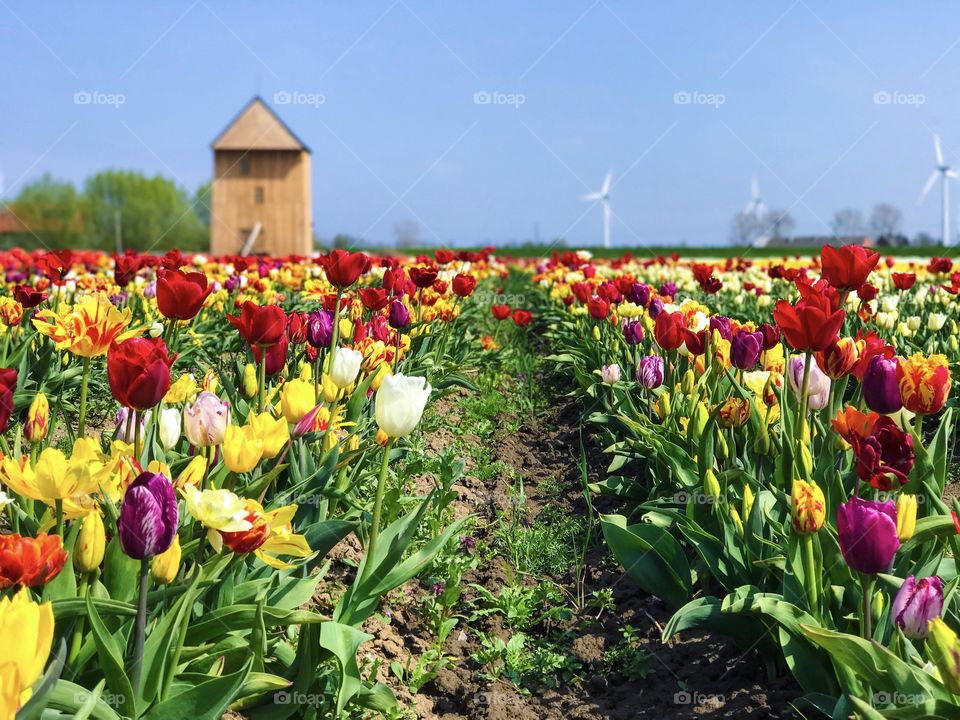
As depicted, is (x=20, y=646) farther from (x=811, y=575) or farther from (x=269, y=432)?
(x=811, y=575)

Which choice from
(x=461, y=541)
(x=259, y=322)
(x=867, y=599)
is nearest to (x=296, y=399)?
(x=259, y=322)

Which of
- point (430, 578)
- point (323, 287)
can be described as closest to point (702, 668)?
point (430, 578)

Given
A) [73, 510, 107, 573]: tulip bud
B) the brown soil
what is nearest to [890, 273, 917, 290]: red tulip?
the brown soil

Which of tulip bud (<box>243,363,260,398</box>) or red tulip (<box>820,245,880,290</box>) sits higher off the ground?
red tulip (<box>820,245,880,290</box>)

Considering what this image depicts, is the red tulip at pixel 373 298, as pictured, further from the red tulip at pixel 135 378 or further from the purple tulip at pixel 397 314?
the red tulip at pixel 135 378

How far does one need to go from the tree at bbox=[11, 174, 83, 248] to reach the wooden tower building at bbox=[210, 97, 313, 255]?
36.2 metres

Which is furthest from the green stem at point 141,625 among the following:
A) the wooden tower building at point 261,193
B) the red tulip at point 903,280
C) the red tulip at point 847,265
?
the wooden tower building at point 261,193

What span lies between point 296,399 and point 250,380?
2.74ft

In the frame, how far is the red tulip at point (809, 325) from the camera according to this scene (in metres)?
2.59

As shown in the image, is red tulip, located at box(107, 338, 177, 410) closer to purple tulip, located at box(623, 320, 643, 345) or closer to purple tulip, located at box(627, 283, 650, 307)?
purple tulip, located at box(623, 320, 643, 345)

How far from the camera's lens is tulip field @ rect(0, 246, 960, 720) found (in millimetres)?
1914

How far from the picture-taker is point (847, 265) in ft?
10.3

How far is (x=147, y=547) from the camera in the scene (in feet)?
5.58

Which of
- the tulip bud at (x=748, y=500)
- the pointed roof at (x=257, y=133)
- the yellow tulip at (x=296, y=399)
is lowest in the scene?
the tulip bud at (x=748, y=500)
